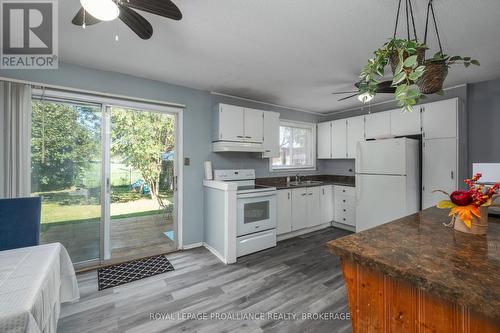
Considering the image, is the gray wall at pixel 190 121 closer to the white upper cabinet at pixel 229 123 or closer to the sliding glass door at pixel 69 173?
the white upper cabinet at pixel 229 123

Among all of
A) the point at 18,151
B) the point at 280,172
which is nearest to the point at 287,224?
the point at 280,172

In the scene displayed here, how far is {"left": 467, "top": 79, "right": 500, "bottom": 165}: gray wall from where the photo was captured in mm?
2896

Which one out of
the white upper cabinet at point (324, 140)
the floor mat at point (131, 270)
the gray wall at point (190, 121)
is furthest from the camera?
the white upper cabinet at point (324, 140)

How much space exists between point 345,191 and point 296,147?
4.38 ft

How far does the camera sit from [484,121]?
2.98 metres

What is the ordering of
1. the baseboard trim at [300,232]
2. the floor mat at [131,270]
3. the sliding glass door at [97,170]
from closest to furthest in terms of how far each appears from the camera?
the floor mat at [131,270] < the sliding glass door at [97,170] < the baseboard trim at [300,232]

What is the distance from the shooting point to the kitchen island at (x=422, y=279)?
2.36 feet

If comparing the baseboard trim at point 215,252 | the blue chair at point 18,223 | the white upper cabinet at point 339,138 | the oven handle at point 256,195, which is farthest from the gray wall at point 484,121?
the blue chair at point 18,223

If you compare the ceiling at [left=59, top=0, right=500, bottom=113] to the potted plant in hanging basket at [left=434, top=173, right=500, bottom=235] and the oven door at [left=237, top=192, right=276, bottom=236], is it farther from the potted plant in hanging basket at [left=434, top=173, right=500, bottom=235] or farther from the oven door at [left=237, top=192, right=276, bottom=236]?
the oven door at [left=237, top=192, right=276, bottom=236]

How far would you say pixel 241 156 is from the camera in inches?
150

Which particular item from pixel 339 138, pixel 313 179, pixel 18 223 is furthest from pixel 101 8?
pixel 313 179

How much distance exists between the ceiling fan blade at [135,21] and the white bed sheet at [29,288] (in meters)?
1.56

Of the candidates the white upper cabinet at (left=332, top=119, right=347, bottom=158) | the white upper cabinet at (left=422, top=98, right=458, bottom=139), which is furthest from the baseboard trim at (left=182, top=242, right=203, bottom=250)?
the white upper cabinet at (left=422, top=98, right=458, bottom=139)

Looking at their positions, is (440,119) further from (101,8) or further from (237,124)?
(101,8)
